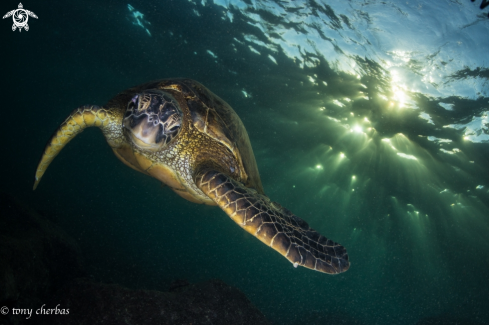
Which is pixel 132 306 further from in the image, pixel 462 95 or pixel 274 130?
pixel 274 130

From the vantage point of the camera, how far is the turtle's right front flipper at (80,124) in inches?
176

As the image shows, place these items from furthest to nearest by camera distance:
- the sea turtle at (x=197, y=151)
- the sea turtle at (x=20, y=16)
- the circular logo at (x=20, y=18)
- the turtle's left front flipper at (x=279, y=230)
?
the circular logo at (x=20, y=18)
the sea turtle at (x=20, y=16)
the sea turtle at (x=197, y=151)
the turtle's left front flipper at (x=279, y=230)

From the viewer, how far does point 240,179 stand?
198 inches

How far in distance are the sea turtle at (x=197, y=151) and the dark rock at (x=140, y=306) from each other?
7.41 ft

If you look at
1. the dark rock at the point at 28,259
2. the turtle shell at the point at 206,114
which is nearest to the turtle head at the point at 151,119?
the turtle shell at the point at 206,114

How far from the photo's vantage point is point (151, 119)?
358 cm

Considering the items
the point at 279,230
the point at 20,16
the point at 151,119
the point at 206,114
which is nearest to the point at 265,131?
the point at 206,114

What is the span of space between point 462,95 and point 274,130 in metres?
10.4

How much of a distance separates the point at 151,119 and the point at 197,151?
3.98 ft

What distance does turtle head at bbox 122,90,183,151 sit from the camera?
351 centimetres

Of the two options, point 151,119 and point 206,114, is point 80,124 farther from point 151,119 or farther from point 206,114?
point 206,114

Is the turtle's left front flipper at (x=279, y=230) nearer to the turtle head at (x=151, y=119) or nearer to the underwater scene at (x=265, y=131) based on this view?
the underwater scene at (x=265, y=131)

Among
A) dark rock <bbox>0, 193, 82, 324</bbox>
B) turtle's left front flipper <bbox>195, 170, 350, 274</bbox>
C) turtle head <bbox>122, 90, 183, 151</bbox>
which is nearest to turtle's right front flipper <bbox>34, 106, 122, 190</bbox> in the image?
turtle head <bbox>122, 90, 183, 151</bbox>

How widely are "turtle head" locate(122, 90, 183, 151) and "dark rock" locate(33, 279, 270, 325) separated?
300 centimetres
